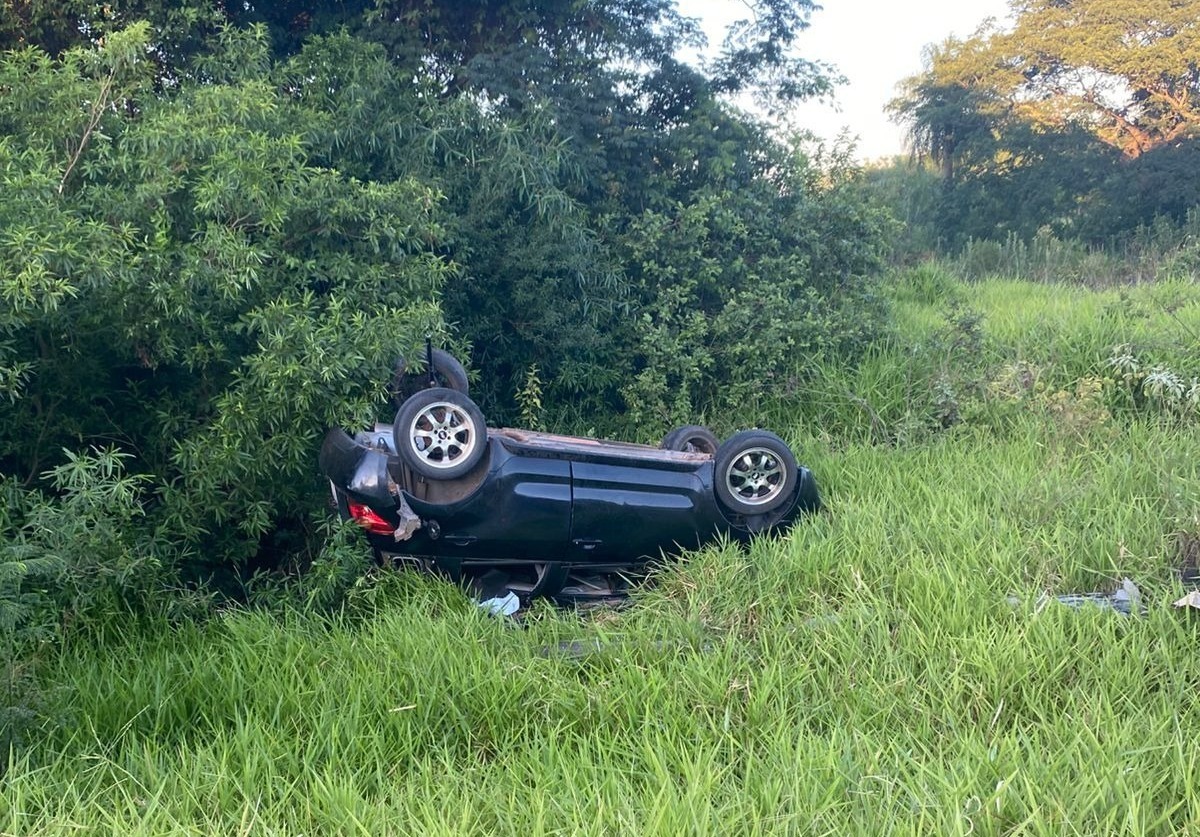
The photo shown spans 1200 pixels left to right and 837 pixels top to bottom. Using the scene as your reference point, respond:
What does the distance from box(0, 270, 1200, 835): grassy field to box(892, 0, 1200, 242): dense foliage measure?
1098 cm

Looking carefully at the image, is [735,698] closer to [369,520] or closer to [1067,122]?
[369,520]

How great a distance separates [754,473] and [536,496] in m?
1.16

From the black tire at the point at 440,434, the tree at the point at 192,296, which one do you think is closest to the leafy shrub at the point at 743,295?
the tree at the point at 192,296

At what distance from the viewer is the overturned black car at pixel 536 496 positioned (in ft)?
15.0

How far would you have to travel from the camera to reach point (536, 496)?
183 inches

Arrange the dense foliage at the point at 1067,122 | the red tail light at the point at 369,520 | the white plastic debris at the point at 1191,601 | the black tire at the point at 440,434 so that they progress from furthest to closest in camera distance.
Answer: the dense foliage at the point at 1067,122 → the red tail light at the point at 369,520 → the black tire at the point at 440,434 → the white plastic debris at the point at 1191,601

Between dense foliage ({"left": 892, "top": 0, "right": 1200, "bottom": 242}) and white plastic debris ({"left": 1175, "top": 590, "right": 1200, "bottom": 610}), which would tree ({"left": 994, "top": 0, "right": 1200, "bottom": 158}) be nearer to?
dense foliage ({"left": 892, "top": 0, "right": 1200, "bottom": 242})

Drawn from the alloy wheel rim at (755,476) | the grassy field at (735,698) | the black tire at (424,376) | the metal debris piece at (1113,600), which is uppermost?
the black tire at (424,376)

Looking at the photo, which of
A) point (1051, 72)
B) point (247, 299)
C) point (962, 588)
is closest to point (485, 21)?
point (247, 299)

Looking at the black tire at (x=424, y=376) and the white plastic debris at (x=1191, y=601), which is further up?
the black tire at (x=424, y=376)

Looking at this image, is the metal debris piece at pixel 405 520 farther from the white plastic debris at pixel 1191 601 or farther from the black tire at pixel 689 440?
the white plastic debris at pixel 1191 601

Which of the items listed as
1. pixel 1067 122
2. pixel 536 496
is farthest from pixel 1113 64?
pixel 536 496

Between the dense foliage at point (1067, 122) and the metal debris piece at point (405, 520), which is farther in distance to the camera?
the dense foliage at point (1067, 122)

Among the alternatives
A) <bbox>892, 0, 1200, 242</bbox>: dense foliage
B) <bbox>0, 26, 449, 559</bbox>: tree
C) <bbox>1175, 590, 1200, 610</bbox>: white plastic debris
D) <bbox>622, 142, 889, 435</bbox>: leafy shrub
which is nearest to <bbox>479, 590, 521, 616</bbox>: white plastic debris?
<bbox>0, 26, 449, 559</bbox>: tree
